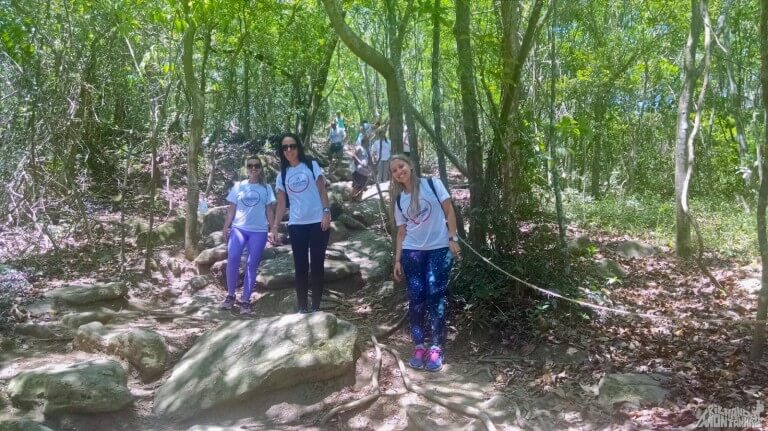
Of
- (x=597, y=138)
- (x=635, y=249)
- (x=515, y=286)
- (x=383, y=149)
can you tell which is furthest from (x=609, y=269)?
(x=597, y=138)

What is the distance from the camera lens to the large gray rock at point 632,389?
3518 mm

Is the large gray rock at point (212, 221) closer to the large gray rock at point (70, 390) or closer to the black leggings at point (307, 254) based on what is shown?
the black leggings at point (307, 254)

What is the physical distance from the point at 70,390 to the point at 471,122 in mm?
4057

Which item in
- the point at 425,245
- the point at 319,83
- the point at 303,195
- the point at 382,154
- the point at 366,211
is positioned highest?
the point at 319,83

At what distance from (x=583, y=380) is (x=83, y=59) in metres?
7.89

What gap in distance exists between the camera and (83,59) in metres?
8.16

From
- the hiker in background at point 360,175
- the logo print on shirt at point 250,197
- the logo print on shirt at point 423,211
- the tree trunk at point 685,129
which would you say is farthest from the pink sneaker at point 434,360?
the hiker in background at point 360,175

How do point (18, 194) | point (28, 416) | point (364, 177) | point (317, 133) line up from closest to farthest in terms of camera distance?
point (28, 416) < point (18, 194) < point (364, 177) < point (317, 133)

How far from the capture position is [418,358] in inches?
174

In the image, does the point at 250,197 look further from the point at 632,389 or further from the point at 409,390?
the point at 632,389

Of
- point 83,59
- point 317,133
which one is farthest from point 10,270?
point 317,133

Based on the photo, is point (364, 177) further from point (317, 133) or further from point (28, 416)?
point (317, 133)

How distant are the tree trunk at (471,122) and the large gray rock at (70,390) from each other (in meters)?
3.28

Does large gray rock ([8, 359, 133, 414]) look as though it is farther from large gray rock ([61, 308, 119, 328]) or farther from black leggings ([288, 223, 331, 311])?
black leggings ([288, 223, 331, 311])
